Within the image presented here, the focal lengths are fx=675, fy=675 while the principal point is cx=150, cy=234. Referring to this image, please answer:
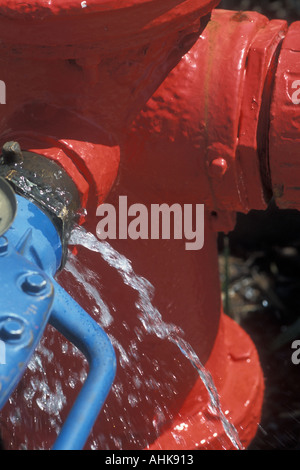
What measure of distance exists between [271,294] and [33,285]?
1.45 meters

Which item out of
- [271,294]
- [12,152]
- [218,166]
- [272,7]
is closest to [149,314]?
[218,166]

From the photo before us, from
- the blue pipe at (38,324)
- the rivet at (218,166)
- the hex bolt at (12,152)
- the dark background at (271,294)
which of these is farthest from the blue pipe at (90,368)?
the dark background at (271,294)

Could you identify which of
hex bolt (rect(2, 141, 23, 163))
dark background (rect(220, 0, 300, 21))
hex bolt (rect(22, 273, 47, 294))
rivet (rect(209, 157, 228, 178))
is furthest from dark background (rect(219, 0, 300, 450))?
hex bolt (rect(22, 273, 47, 294))

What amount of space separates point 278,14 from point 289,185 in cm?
145

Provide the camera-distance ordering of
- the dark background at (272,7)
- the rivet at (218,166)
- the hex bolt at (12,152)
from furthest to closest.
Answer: the dark background at (272,7), the rivet at (218,166), the hex bolt at (12,152)

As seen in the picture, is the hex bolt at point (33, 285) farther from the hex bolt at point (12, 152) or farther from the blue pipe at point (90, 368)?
the hex bolt at point (12, 152)

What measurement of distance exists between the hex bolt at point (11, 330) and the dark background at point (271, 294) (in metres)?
1.21

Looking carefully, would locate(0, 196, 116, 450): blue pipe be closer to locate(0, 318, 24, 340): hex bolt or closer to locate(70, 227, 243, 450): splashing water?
locate(0, 318, 24, 340): hex bolt

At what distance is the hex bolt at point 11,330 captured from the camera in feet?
2.35

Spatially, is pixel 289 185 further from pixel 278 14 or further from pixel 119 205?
pixel 278 14

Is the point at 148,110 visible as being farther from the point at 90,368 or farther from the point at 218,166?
the point at 90,368

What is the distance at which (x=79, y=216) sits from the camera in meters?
1.03

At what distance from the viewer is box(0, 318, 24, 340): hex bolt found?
0.72m

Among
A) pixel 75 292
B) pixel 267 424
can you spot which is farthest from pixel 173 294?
pixel 267 424
